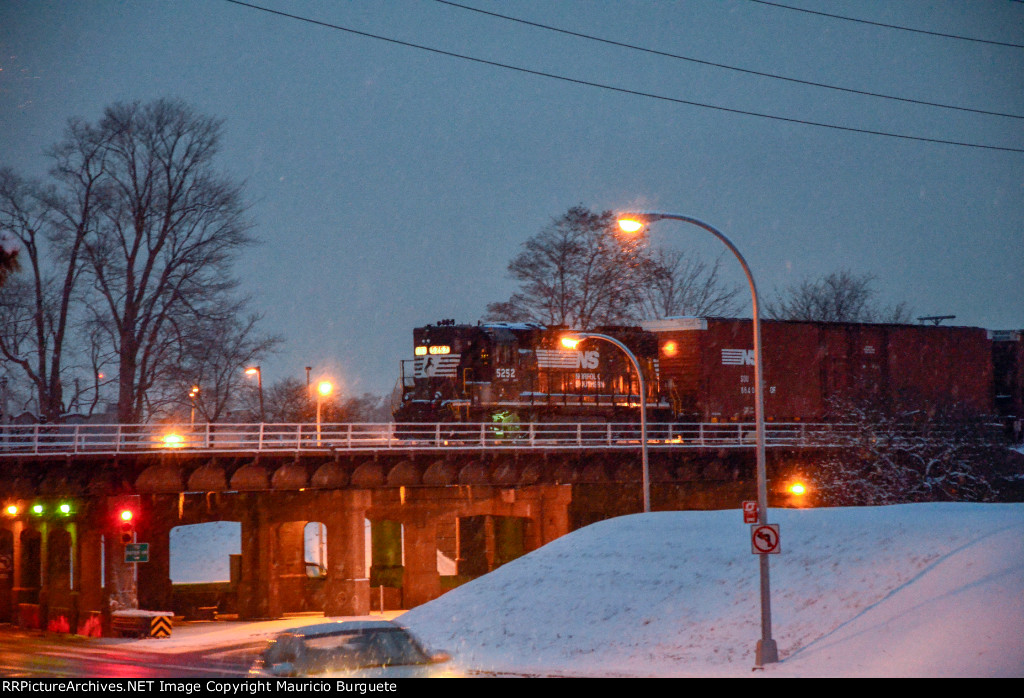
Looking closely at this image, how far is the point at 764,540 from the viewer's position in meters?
16.5

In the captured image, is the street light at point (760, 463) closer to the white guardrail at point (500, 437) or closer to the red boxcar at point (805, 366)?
the white guardrail at point (500, 437)

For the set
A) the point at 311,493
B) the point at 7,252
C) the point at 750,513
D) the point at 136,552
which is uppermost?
the point at 7,252

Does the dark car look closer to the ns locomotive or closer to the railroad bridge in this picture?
the railroad bridge

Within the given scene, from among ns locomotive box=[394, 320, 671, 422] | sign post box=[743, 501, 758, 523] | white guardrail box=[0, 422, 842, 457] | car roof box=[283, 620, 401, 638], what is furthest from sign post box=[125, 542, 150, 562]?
car roof box=[283, 620, 401, 638]

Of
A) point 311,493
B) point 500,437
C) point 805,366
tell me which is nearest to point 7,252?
point 311,493

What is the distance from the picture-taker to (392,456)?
116 feet

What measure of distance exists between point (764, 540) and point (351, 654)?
8.42 m

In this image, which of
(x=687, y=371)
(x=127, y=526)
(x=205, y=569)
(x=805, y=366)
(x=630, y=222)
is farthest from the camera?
(x=205, y=569)

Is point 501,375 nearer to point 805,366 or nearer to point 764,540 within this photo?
point 805,366

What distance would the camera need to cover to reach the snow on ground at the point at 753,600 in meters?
15.2

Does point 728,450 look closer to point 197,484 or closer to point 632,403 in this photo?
point 632,403

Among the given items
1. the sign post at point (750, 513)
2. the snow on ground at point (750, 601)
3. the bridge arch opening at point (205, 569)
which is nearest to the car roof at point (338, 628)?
the snow on ground at point (750, 601)

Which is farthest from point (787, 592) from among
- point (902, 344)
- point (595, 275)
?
point (595, 275)

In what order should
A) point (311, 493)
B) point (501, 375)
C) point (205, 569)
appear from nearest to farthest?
point (311, 493), point (501, 375), point (205, 569)
